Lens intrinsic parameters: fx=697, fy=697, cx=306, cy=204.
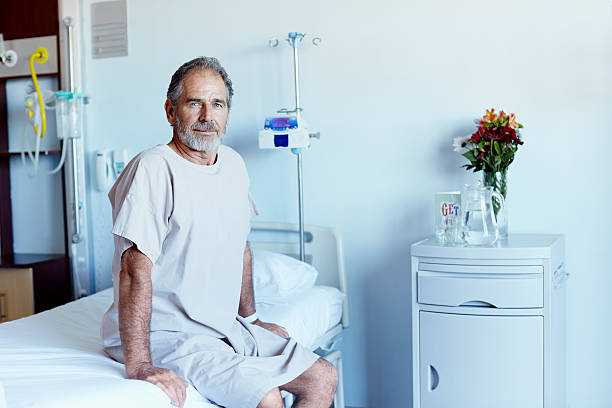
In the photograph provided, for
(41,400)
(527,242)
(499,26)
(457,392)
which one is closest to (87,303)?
(41,400)

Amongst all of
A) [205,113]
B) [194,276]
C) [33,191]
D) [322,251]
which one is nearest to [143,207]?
[194,276]

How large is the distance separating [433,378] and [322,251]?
0.78m

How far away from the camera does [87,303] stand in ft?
8.57

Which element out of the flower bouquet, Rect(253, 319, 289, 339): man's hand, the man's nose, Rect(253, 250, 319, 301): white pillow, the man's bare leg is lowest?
the man's bare leg

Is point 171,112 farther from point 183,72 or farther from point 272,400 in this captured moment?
point 272,400

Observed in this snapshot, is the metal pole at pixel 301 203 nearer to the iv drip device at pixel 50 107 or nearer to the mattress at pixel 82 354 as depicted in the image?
the mattress at pixel 82 354

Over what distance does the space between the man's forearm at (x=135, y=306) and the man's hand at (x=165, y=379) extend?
0.08ft

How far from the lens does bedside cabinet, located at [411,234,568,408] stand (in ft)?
7.40

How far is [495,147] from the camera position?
252cm

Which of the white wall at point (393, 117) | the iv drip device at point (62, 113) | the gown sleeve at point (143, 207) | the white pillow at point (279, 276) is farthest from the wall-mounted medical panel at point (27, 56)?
the gown sleeve at point (143, 207)

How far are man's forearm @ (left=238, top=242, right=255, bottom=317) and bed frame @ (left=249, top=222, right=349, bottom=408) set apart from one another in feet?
2.04

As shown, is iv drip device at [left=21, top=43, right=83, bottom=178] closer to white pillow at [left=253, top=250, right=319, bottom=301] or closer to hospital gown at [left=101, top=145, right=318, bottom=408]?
white pillow at [left=253, top=250, right=319, bottom=301]

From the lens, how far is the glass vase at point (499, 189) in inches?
100.0

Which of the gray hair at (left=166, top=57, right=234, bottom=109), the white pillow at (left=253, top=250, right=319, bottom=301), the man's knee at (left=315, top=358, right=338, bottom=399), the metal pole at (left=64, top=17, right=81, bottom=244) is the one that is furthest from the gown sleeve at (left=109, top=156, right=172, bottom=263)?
the metal pole at (left=64, top=17, right=81, bottom=244)
